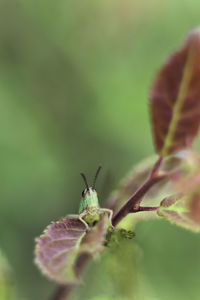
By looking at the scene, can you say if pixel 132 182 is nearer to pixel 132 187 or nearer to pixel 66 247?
pixel 132 187

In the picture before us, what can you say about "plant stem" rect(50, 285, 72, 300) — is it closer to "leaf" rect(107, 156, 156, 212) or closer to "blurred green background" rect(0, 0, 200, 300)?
"leaf" rect(107, 156, 156, 212)

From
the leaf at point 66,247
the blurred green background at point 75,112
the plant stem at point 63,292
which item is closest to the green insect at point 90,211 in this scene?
the leaf at point 66,247

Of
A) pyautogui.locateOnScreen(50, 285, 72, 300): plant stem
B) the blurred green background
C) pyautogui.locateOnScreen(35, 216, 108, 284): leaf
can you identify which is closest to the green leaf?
pyautogui.locateOnScreen(50, 285, 72, 300): plant stem

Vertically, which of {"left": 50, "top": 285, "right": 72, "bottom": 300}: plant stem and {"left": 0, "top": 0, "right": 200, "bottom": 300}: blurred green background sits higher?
{"left": 0, "top": 0, "right": 200, "bottom": 300}: blurred green background

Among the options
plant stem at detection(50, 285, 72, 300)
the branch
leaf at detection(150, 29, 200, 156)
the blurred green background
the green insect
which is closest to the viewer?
leaf at detection(150, 29, 200, 156)

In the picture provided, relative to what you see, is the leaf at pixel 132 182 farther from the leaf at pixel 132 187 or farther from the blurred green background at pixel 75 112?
the blurred green background at pixel 75 112

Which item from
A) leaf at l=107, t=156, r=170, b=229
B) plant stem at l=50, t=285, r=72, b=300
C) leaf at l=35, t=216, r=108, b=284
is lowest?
leaf at l=35, t=216, r=108, b=284

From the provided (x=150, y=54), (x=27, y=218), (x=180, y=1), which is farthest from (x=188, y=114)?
(x=180, y=1)

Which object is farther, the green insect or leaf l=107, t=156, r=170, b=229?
leaf l=107, t=156, r=170, b=229
